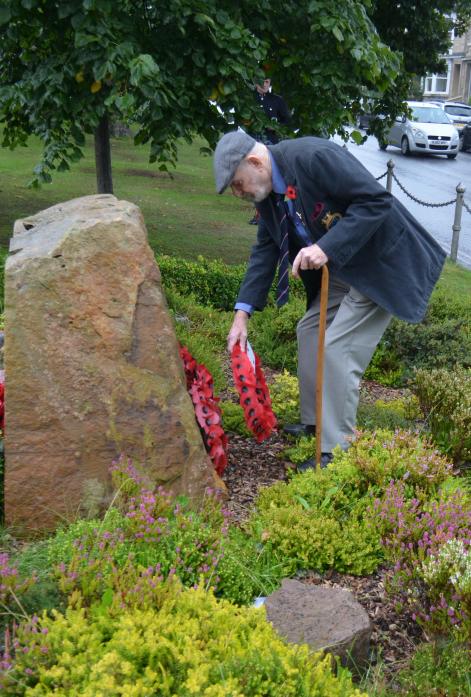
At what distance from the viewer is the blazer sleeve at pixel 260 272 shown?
4.70 meters

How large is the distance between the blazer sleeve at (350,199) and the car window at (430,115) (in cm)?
2559

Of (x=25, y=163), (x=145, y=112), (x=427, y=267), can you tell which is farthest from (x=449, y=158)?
(x=427, y=267)

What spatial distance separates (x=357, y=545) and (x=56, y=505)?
4.39 ft

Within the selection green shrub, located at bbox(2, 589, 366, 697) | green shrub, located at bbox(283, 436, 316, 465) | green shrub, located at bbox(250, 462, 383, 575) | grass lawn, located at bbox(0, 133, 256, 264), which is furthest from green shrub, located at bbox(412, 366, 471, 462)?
grass lawn, located at bbox(0, 133, 256, 264)

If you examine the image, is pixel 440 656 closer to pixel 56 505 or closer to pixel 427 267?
pixel 56 505

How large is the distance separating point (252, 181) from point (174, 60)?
3.22 metres

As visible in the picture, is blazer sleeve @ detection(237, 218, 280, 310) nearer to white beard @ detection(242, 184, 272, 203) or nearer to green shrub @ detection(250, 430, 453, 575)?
white beard @ detection(242, 184, 272, 203)

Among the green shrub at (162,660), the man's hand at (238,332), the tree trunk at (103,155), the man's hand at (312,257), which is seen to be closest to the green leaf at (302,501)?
the man's hand at (238,332)

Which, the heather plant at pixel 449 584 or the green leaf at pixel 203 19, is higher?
the green leaf at pixel 203 19

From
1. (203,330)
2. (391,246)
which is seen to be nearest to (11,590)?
(391,246)

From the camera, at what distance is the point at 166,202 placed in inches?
576

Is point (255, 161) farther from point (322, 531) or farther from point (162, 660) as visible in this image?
point (162, 660)

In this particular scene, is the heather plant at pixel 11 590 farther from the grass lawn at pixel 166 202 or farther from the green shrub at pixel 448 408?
the grass lawn at pixel 166 202

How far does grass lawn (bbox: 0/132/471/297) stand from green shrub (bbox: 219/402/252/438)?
4.32m
